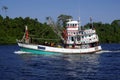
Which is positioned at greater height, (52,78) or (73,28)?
(73,28)

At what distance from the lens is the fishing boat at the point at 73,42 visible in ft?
295

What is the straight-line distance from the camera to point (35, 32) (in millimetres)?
192625

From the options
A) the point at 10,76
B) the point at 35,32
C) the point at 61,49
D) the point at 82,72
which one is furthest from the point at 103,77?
the point at 35,32

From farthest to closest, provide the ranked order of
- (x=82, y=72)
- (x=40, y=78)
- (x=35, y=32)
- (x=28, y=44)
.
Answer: (x=35, y=32)
(x=28, y=44)
(x=82, y=72)
(x=40, y=78)

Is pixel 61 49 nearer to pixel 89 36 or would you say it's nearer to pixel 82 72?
pixel 89 36

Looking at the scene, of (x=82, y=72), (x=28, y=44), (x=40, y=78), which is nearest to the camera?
(x=40, y=78)

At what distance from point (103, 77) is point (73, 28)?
145 ft

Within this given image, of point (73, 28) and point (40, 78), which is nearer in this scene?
point (40, 78)

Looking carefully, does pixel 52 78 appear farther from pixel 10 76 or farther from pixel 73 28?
pixel 73 28

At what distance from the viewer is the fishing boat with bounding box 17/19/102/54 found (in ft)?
295

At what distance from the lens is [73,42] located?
91.4 meters

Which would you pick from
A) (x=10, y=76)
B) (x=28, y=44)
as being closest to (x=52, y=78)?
(x=10, y=76)

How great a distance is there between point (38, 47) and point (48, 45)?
7.71ft

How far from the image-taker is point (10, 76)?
4959 centimetres
